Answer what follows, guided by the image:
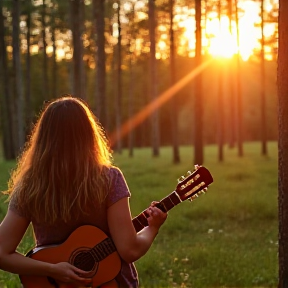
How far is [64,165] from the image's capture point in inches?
141

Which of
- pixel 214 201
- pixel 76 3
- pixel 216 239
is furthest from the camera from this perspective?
pixel 76 3

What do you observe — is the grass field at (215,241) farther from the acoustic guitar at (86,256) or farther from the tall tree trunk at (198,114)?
the tall tree trunk at (198,114)

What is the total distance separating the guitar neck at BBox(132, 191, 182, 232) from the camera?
153 inches

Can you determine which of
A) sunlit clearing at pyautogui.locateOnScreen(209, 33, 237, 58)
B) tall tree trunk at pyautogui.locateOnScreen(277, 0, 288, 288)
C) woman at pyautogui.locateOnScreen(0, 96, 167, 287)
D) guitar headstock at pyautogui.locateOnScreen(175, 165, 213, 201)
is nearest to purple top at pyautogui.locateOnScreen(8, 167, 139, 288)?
woman at pyautogui.locateOnScreen(0, 96, 167, 287)

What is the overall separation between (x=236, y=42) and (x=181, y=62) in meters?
19.7

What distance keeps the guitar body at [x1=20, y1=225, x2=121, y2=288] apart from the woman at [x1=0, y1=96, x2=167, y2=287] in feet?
0.13

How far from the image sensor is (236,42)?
35250mm

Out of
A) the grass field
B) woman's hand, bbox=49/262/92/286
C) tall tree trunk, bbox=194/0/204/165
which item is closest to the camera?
woman's hand, bbox=49/262/92/286

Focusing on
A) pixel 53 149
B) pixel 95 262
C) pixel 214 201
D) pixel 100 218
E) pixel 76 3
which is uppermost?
pixel 76 3

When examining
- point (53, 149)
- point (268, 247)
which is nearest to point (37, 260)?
point (53, 149)

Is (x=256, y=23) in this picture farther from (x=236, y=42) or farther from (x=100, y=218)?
(x=100, y=218)

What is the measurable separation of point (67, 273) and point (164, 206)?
2.19ft

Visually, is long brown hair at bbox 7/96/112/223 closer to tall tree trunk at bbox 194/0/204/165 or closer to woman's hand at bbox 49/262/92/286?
woman's hand at bbox 49/262/92/286

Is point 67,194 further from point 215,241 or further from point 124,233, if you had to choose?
point 215,241
